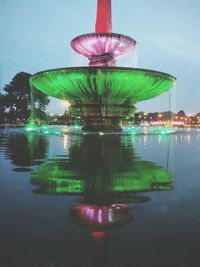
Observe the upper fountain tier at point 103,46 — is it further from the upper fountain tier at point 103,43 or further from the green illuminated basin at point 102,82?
the green illuminated basin at point 102,82

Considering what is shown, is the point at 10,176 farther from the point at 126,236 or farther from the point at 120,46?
the point at 120,46

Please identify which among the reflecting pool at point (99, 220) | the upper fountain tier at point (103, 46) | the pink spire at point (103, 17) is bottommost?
the reflecting pool at point (99, 220)

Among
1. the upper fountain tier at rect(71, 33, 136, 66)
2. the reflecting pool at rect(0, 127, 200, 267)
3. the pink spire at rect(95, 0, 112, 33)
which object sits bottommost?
the reflecting pool at rect(0, 127, 200, 267)

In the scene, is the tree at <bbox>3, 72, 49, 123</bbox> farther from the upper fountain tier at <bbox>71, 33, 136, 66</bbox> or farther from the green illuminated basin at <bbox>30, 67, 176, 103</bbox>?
the green illuminated basin at <bbox>30, 67, 176, 103</bbox>

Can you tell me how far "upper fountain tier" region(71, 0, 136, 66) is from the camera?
26328 millimetres

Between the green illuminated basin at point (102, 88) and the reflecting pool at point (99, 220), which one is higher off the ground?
the green illuminated basin at point (102, 88)

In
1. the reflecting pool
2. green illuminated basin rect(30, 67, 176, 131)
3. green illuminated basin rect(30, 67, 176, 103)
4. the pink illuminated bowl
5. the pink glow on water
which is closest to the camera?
the reflecting pool

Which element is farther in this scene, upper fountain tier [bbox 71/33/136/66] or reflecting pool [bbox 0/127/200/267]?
upper fountain tier [bbox 71/33/136/66]

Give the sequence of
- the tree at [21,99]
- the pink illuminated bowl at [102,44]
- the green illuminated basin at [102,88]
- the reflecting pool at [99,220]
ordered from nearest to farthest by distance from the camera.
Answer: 1. the reflecting pool at [99,220]
2. the green illuminated basin at [102,88]
3. the pink illuminated bowl at [102,44]
4. the tree at [21,99]

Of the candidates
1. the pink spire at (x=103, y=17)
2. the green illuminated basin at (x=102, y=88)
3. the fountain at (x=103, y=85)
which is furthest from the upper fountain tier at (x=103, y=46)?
the green illuminated basin at (x=102, y=88)

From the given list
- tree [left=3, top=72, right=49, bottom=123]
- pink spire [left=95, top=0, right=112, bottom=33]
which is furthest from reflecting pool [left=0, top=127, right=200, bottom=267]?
tree [left=3, top=72, right=49, bottom=123]

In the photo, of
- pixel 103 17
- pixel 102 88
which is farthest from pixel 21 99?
pixel 102 88

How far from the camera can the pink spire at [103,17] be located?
96.6ft

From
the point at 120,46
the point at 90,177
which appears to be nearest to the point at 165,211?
the point at 90,177
